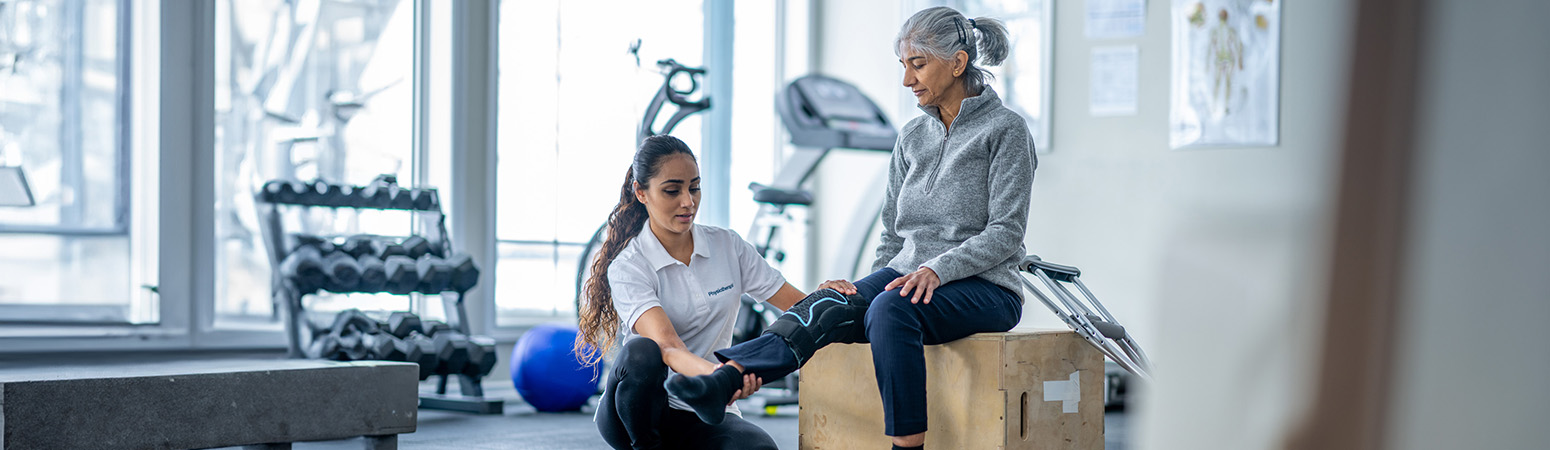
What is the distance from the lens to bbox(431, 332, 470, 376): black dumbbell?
3.76 m

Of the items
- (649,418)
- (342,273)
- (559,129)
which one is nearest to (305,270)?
(342,273)

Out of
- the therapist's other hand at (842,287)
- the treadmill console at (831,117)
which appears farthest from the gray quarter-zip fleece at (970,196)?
the treadmill console at (831,117)

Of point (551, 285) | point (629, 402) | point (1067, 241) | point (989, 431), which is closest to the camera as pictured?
point (629, 402)

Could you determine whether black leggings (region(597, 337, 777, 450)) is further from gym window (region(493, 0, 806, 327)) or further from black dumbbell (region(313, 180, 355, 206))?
gym window (region(493, 0, 806, 327))

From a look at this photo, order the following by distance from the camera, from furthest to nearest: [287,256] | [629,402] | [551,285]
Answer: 1. [551,285]
2. [287,256]
3. [629,402]

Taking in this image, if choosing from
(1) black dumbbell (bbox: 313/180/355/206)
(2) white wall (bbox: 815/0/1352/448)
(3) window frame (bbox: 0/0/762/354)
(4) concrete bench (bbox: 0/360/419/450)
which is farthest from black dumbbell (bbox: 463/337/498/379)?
(2) white wall (bbox: 815/0/1352/448)

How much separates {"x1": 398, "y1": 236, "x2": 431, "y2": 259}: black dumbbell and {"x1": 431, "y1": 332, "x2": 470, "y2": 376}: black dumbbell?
1.02ft

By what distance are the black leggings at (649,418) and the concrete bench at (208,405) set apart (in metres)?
0.65

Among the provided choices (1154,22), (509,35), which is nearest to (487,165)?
(509,35)

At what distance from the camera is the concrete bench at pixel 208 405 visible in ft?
7.02

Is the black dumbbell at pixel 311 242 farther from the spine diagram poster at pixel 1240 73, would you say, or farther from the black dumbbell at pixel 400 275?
the spine diagram poster at pixel 1240 73

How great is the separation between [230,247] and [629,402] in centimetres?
277

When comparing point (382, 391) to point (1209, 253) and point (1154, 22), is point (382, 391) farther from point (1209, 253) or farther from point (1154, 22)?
point (1154, 22)

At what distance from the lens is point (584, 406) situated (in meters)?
4.35
